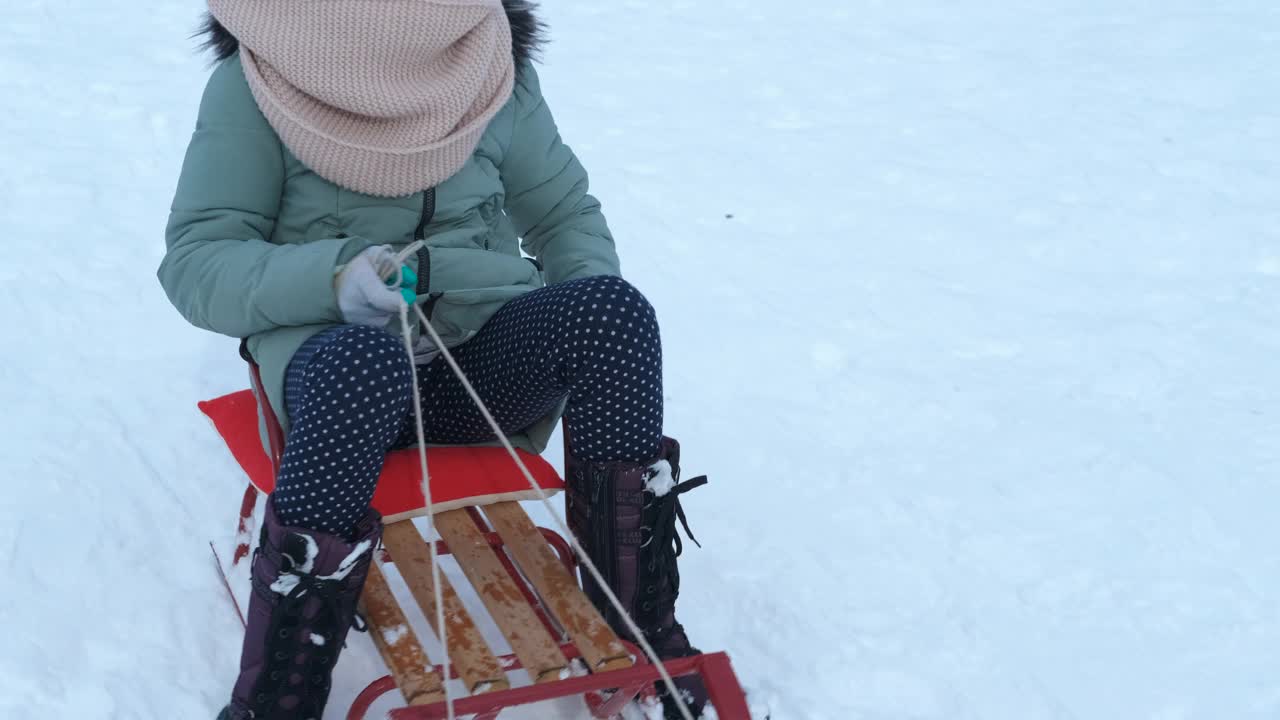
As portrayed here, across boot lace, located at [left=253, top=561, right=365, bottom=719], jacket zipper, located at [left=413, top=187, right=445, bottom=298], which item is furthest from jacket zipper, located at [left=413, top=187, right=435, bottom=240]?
boot lace, located at [left=253, top=561, right=365, bottom=719]

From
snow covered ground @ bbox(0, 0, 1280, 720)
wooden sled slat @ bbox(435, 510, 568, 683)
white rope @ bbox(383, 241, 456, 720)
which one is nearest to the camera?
white rope @ bbox(383, 241, 456, 720)

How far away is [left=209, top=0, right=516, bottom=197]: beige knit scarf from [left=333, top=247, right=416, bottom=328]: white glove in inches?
6.6

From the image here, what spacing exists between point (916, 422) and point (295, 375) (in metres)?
1.51

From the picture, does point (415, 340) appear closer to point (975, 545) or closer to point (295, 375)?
point (295, 375)

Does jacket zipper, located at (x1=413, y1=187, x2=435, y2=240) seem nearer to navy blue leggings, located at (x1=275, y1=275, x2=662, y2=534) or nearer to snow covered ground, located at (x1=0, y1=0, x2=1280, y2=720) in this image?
navy blue leggings, located at (x1=275, y1=275, x2=662, y2=534)

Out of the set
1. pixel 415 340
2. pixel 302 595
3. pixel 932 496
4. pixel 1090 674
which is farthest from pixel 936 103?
pixel 302 595

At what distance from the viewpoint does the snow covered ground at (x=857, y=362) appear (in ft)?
6.57

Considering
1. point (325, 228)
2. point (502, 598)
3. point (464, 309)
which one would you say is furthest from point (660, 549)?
point (325, 228)

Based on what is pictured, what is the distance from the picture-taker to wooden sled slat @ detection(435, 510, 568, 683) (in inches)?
63.2

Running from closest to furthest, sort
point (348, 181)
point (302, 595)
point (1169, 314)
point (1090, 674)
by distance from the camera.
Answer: point (302, 595) < point (348, 181) < point (1090, 674) < point (1169, 314)

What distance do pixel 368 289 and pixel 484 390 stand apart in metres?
0.28

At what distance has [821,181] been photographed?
12.5 ft

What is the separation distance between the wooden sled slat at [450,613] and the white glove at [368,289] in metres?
0.38

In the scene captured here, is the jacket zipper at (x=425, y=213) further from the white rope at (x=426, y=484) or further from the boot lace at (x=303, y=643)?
the boot lace at (x=303, y=643)
